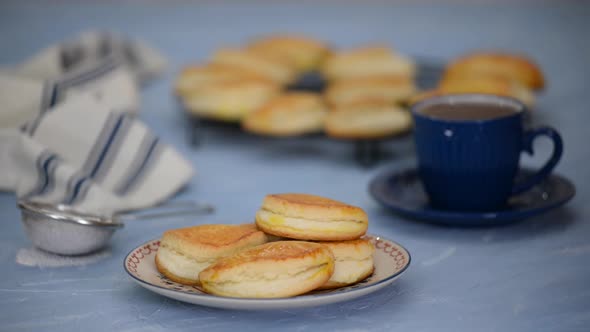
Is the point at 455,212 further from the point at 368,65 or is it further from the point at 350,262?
the point at 368,65


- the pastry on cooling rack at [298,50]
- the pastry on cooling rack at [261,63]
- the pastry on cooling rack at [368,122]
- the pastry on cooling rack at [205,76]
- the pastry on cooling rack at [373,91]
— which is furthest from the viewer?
the pastry on cooling rack at [298,50]

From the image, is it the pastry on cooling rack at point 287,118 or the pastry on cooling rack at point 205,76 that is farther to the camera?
the pastry on cooling rack at point 205,76

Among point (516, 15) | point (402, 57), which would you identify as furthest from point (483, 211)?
point (516, 15)

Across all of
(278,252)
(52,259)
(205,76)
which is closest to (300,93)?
(205,76)

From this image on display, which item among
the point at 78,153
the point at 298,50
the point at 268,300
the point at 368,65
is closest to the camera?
the point at 268,300

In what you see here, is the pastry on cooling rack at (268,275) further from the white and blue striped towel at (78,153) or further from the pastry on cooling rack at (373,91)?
the pastry on cooling rack at (373,91)

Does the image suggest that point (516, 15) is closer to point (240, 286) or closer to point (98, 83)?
point (98, 83)

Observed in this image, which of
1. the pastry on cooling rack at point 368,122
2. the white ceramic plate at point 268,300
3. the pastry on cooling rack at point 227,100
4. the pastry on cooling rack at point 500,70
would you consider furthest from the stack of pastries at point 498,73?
the white ceramic plate at point 268,300

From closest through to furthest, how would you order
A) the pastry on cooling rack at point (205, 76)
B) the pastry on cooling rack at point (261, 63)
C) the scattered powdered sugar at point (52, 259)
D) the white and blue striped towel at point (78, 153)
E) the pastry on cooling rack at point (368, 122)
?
the scattered powdered sugar at point (52, 259), the white and blue striped towel at point (78, 153), the pastry on cooling rack at point (368, 122), the pastry on cooling rack at point (205, 76), the pastry on cooling rack at point (261, 63)
